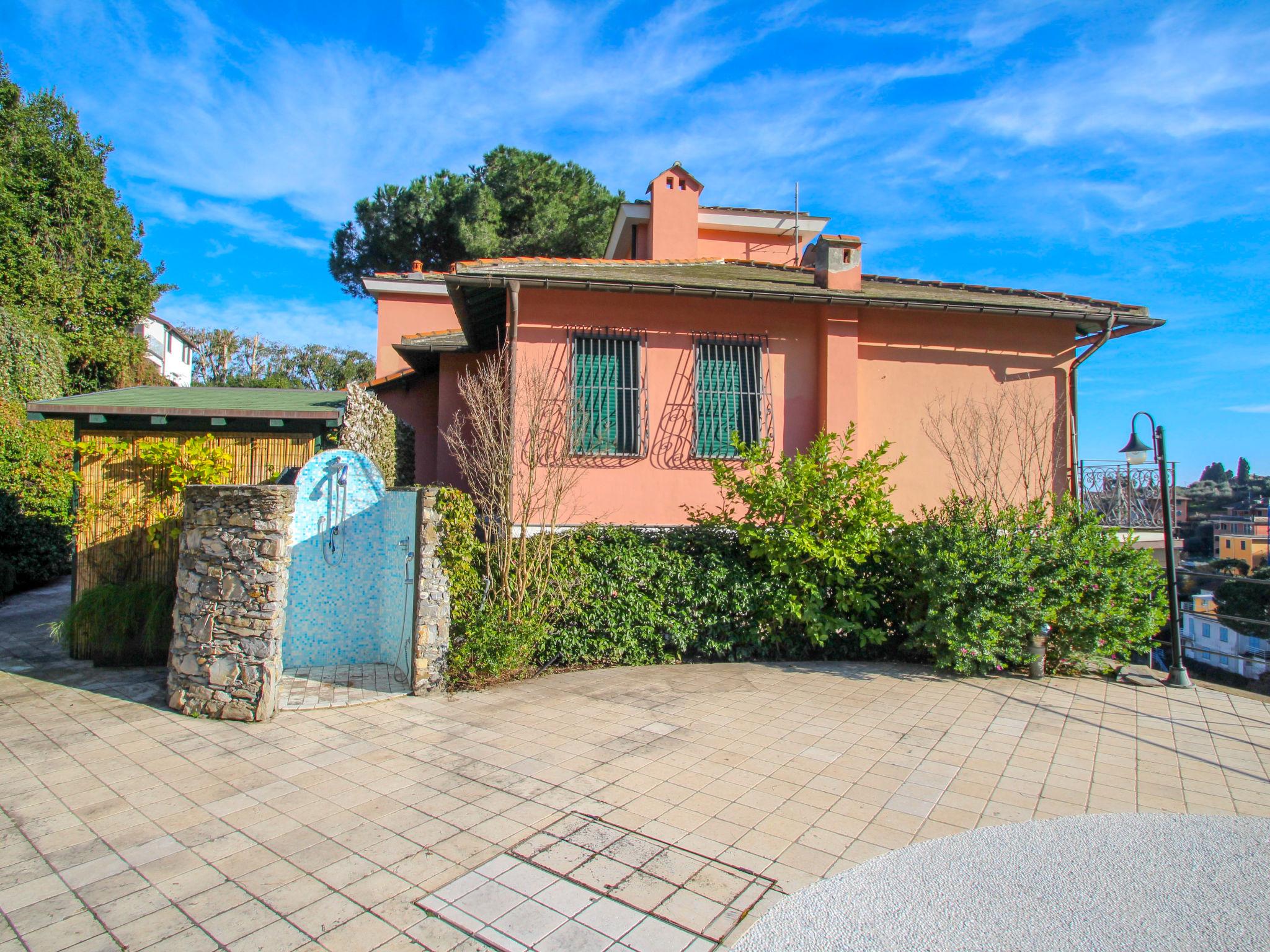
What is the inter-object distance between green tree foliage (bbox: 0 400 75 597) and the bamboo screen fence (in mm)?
6182

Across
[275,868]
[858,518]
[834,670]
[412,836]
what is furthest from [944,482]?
[275,868]

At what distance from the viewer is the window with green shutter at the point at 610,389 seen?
10078mm

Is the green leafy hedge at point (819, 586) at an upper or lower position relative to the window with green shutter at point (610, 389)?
lower

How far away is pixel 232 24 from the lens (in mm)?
8438

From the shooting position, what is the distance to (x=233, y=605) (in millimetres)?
6250

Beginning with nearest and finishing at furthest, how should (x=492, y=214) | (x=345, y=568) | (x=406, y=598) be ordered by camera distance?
(x=406, y=598)
(x=345, y=568)
(x=492, y=214)

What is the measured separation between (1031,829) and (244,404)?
29.3 feet

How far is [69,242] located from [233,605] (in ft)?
69.5

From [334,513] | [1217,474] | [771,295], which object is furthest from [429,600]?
[1217,474]

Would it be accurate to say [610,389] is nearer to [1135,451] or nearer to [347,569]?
[347,569]

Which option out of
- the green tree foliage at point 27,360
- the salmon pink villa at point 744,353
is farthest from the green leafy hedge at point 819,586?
the green tree foliage at point 27,360

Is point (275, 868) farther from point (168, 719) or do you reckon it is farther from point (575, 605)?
point (575, 605)

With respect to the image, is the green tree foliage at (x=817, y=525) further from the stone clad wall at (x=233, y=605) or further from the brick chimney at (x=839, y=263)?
the stone clad wall at (x=233, y=605)

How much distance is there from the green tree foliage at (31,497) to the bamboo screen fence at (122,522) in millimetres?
6182
